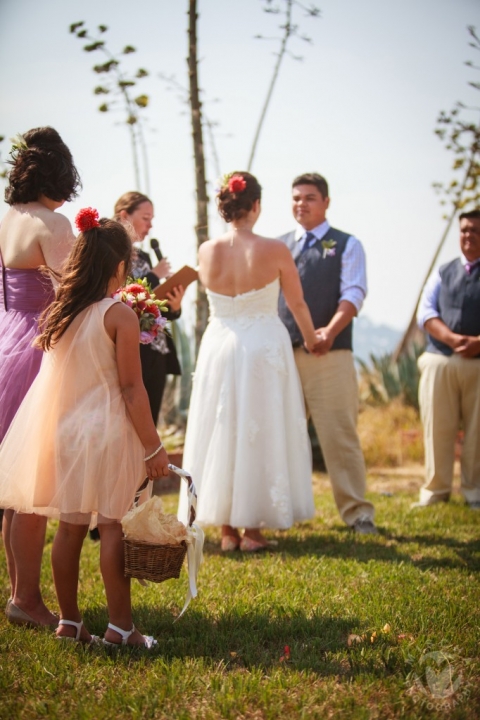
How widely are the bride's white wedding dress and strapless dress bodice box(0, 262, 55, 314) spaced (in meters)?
1.60

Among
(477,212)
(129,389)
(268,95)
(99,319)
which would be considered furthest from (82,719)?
(268,95)

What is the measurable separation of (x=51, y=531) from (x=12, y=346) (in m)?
2.60

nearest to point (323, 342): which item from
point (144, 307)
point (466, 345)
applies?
point (466, 345)

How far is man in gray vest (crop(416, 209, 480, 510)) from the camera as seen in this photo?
21.4 feet

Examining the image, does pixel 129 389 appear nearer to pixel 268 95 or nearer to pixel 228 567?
pixel 228 567

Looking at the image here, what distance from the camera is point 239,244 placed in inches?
199

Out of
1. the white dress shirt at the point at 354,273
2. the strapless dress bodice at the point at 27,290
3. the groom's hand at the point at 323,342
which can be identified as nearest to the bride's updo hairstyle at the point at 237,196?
the white dress shirt at the point at 354,273

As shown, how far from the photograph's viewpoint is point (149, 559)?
10.0ft

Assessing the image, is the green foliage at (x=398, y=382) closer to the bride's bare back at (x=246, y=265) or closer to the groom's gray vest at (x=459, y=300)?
the groom's gray vest at (x=459, y=300)

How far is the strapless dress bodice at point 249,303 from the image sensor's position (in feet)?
16.7

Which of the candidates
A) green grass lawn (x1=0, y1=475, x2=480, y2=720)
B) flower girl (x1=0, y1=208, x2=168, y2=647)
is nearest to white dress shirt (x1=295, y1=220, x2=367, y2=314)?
green grass lawn (x1=0, y1=475, x2=480, y2=720)

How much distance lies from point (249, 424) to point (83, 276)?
80.1 inches

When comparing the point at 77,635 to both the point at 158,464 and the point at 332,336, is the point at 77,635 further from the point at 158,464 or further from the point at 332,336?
the point at 332,336

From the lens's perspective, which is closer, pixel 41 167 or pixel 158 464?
pixel 158 464
